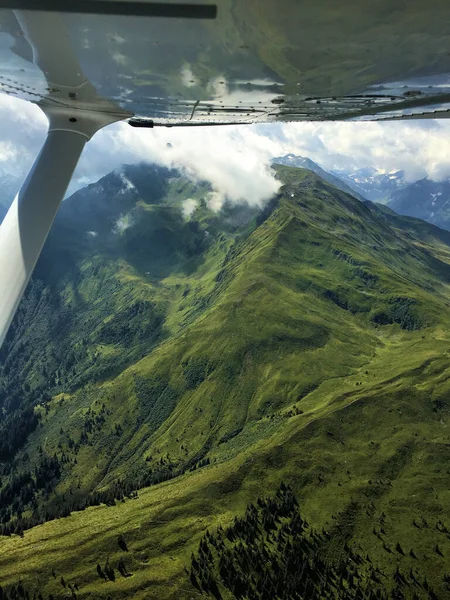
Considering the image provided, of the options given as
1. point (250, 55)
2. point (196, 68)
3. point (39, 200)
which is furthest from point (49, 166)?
point (250, 55)

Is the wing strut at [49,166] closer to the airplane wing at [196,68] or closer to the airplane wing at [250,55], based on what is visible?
the airplane wing at [196,68]

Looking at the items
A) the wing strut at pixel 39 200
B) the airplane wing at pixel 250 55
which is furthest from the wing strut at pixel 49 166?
the airplane wing at pixel 250 55

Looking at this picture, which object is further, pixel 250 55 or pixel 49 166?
pixel 49 166

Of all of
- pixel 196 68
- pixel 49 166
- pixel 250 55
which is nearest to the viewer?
pixel 250 55

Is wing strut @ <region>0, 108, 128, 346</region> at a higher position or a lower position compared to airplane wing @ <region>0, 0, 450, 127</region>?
lower

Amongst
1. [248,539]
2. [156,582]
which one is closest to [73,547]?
[156,582]

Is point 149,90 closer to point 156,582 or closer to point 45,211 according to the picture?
point 45,211

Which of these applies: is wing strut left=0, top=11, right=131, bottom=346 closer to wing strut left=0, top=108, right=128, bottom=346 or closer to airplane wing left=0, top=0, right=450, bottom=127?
wing strut left=0, top=108, right=128, bottom=346

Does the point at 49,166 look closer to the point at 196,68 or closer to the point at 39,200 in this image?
the point at 39,200

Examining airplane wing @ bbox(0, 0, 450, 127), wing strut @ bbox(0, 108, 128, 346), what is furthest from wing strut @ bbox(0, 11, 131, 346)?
airplane wing @ bbox(0, 0, 450, 127)
